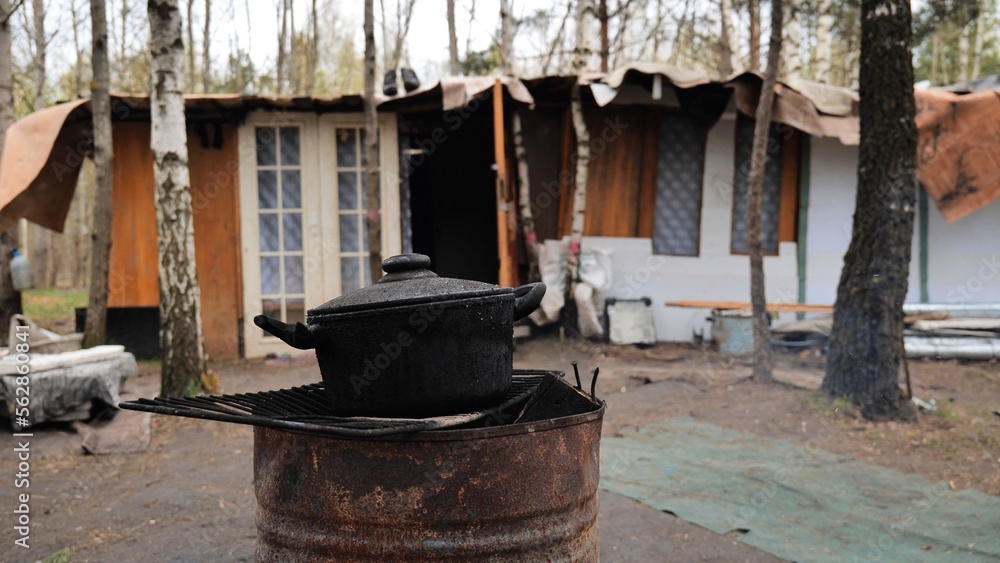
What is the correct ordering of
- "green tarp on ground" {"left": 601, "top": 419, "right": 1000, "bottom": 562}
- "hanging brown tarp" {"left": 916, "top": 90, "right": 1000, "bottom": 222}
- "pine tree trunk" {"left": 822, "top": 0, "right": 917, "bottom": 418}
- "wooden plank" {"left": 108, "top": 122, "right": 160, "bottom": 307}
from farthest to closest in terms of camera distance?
"wooden plank" {"left": 108, "top": 122, "right": 160, "bottom": 307}
"hanging brown tarp" {"left": 916, "top": 90, "right": 1000, "bottom": 222}
"pine tree trunk" {"left": 822, "top": 0, "right": 917, "bottom": 418}
"green tarp on ground" {"left": 601, "top": 419, "right": 1000, "bottom": 562}

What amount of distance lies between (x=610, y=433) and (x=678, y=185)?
14.7 ft

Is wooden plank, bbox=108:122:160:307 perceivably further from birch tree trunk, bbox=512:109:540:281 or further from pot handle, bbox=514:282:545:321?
pot handle, bbox=514:282:545:321

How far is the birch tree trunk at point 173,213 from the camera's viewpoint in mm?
5777

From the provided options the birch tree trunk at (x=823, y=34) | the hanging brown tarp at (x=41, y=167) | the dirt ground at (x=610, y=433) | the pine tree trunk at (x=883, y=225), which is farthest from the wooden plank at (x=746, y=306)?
the birch tree trunk at (x=823, y=34)

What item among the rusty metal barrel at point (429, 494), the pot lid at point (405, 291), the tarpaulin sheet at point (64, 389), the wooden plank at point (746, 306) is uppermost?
the pot lid at point (405, 291)

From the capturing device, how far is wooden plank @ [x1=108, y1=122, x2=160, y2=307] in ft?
28.7

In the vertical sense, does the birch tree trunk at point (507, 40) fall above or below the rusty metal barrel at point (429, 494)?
above

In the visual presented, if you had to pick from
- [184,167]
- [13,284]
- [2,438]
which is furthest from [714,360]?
[13,284]

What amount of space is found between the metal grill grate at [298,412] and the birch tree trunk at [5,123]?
826 centimetres

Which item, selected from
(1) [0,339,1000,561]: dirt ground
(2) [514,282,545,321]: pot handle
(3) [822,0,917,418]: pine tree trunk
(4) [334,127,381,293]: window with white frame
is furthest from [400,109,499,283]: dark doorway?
(2) [514,282,545,321]: pot handle

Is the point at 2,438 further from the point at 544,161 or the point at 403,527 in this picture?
the point at 544,161

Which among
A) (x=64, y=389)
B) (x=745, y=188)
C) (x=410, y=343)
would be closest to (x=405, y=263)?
(x=410, y=343)

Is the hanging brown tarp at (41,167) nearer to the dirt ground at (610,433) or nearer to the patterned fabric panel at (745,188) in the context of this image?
the dirt ground at (610,433)

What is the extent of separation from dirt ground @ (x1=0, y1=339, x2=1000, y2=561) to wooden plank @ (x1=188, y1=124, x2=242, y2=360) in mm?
604
